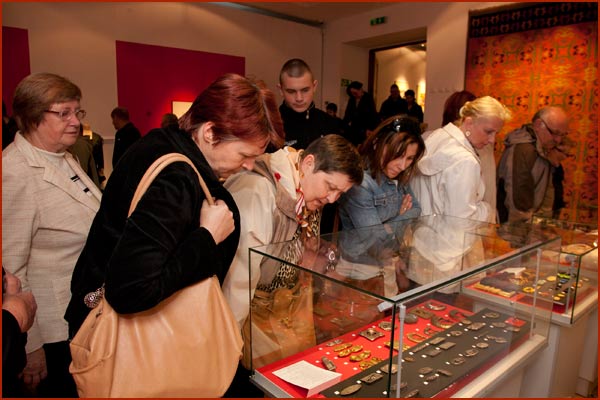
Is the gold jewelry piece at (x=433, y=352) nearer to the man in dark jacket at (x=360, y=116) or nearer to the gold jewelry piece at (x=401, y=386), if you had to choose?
the gold jewelry piece at (x=401, y=386)

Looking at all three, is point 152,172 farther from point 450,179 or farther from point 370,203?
point 450,179

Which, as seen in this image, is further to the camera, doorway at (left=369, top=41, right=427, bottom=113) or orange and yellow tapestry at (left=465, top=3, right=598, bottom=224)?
doorway at (left=369, top=41, right=427, bottom=113)

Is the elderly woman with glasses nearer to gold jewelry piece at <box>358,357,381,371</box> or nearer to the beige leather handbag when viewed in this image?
the beige leather handbag

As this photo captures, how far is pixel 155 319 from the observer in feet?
3.46

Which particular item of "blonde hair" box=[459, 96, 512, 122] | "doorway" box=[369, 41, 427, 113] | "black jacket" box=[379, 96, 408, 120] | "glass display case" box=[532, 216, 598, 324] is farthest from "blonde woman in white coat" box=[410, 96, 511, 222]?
"doorway" box=[369, 41, 427, 113]

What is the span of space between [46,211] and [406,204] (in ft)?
6.19

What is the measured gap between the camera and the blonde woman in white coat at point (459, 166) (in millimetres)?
2580

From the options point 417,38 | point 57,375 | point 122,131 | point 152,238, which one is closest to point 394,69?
point 417,38

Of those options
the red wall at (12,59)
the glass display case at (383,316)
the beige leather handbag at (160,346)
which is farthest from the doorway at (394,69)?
the beige leather handbag at (160,346)

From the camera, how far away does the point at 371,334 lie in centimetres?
154

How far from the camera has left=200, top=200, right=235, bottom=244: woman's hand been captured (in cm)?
112

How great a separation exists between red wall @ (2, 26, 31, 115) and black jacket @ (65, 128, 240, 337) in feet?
19.2

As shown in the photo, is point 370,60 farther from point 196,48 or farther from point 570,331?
point 570,331

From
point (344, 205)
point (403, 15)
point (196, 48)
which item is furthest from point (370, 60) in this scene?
point (344, 205)
